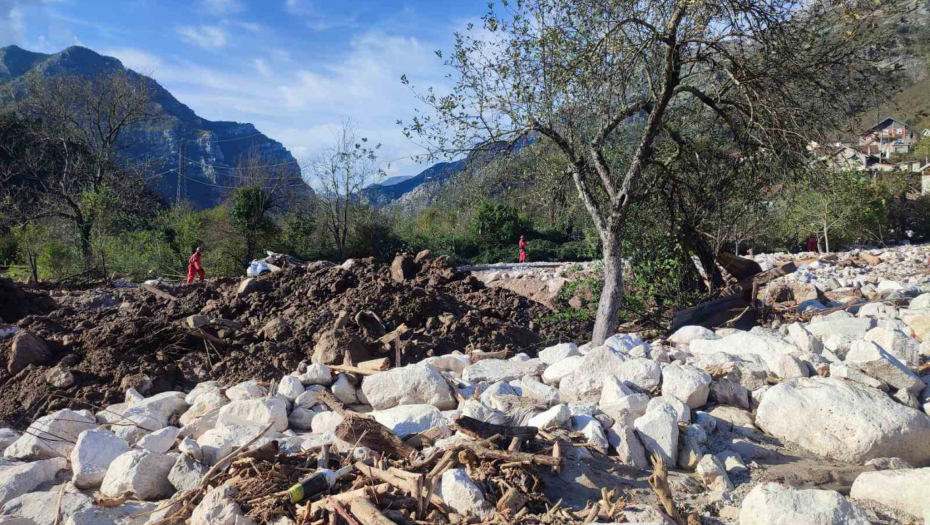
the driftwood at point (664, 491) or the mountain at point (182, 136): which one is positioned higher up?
the mountain at point (182, 136)

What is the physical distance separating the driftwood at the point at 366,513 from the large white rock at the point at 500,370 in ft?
7.18

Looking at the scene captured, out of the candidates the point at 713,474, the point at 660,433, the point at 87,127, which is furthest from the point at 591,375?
the point at 87,127

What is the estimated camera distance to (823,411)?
3.57 meters

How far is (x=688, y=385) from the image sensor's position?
3.97 metres

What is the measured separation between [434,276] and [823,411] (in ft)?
26.1

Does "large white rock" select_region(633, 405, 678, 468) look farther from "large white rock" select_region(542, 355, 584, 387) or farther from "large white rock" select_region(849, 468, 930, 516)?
"large white rock" select_region(542, 355, 584, 387)

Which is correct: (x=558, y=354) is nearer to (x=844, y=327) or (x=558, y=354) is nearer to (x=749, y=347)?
(x=749, y=347)

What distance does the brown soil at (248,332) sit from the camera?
586 centimetres

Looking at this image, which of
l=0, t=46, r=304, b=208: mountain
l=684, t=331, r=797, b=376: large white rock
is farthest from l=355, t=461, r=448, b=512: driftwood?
l=0, t=46, r=304, b=208: mountain

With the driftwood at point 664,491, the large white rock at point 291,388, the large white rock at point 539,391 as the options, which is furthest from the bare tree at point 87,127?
the driftwood at point 664,491

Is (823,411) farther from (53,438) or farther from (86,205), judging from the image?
(86,205)

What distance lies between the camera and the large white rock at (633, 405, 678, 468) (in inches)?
130

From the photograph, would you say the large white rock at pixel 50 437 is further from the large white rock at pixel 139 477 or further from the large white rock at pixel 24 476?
the large white rock at pixel 139 477

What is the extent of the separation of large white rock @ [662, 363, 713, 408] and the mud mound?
10320 millimetres
